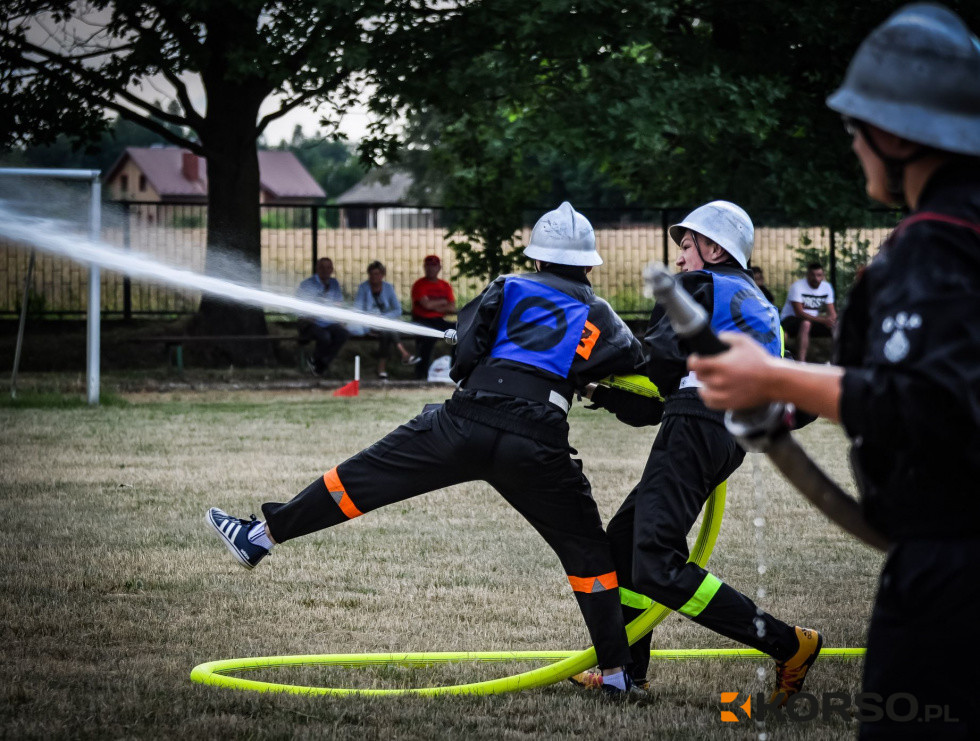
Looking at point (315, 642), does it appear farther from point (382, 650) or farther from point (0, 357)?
point (0, 357)

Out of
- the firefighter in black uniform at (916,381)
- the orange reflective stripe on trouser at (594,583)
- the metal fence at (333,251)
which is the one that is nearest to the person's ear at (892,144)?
the firefighter in black uniform at (916,381)

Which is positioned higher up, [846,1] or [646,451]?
[846,1]

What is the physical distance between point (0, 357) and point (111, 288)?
2814 millimetres

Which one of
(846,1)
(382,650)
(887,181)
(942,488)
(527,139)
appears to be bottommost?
(382,650)

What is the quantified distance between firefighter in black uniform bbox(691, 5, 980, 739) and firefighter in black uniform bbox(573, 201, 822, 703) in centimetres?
231

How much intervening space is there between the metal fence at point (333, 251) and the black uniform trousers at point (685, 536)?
15.1 meters

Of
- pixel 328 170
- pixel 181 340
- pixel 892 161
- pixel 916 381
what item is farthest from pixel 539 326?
pixel 328 170

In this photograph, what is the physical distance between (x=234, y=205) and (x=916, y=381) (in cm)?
1767

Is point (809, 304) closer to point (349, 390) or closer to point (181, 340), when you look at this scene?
point (349, 390)

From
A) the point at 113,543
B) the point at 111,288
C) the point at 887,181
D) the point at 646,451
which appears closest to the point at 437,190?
the point at 111,288

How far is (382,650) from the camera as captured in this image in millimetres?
5562

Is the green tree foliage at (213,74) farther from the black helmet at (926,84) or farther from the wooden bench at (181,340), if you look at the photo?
the black helmet at (926,84)

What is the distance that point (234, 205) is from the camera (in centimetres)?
1880

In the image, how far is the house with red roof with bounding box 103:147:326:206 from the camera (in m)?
76.9
